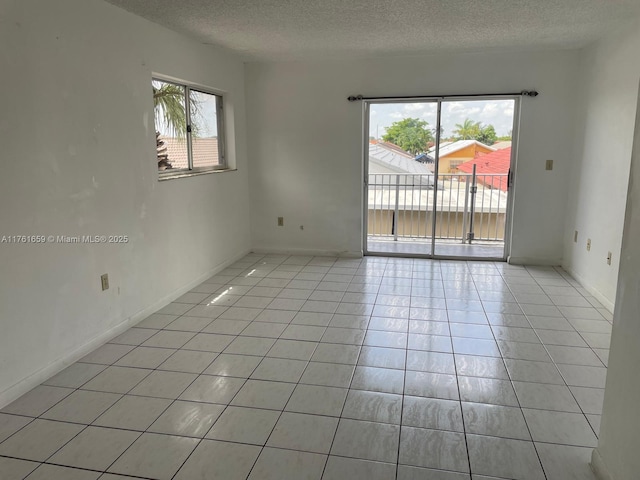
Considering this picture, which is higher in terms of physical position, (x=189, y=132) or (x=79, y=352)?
(x=189, y=132)

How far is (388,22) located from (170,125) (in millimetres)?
2084

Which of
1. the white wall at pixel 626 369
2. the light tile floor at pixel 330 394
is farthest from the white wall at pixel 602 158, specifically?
the white wall at pixel 626 369

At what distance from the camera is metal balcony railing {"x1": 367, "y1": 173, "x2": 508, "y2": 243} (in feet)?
19.3

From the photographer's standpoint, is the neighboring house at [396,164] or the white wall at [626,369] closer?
the white wall at [626,369]

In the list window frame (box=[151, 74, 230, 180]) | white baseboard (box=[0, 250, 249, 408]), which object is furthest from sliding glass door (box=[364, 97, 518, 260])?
white baseboard (box=[0, 250, 249, 408])

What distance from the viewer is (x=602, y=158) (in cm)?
417

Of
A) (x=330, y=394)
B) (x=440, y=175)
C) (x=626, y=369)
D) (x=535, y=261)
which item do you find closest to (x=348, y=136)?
(x=440, y=175)

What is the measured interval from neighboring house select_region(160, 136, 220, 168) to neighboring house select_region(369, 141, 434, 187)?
1895 mm

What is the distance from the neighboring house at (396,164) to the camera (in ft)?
18.3

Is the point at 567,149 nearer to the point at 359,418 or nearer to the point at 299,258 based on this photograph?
the point at 299,258

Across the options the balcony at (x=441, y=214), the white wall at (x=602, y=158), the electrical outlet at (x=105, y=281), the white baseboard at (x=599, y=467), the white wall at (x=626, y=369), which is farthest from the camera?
the balcony at (x=441, y=214)

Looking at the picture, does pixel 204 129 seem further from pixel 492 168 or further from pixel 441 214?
pixel 492 168

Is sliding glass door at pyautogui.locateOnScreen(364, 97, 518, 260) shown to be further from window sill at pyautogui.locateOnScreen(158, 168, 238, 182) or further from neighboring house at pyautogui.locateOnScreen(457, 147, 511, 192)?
window sill at pyautogui.locateOnScreen(158, 168, 238, 182)

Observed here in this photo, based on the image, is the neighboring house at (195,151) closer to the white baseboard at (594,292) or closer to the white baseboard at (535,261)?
the white baseboard at (535,261)
